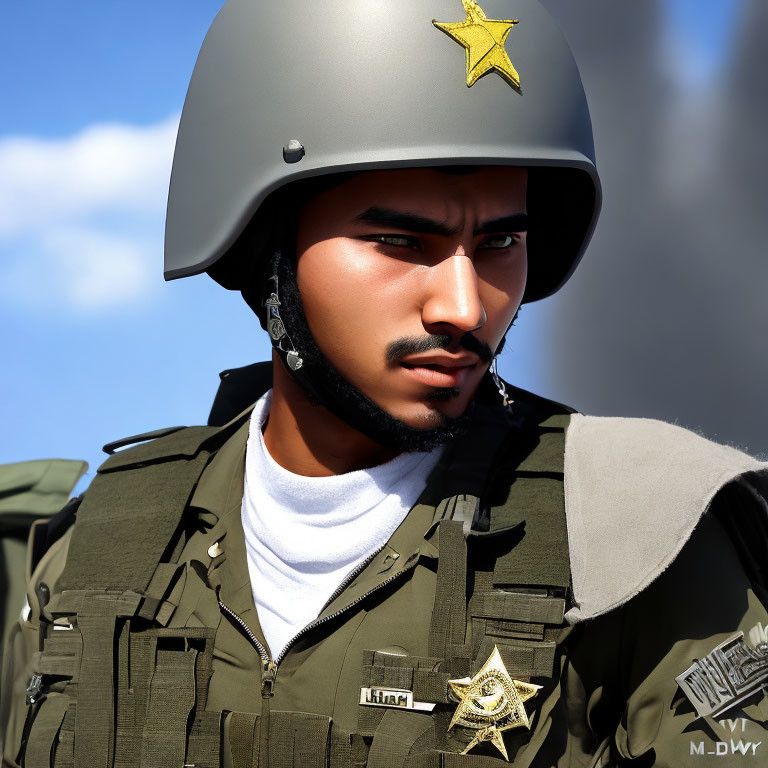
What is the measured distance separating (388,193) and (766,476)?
44.5 inches

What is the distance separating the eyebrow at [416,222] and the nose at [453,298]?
0.07 m

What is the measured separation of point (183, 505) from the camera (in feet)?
9.65

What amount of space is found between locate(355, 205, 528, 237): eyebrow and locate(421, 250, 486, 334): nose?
7 centimetres

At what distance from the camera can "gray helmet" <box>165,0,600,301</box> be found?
8.21 ft

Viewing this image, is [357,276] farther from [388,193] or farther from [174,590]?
[174,590]

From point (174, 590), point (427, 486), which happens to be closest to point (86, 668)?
point (174, 590)

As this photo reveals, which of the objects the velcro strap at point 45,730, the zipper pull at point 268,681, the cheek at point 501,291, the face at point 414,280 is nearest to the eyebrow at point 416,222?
the face at point 414,280

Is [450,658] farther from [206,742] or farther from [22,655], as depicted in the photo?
[22,655]

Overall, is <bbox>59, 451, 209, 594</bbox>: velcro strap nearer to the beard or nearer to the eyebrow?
the beard

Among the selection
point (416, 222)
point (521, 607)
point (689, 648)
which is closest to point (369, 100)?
point (416, 222)

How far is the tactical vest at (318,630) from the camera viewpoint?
239cm

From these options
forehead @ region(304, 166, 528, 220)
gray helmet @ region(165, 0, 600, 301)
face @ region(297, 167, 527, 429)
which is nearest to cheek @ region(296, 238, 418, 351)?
face @ region(297, 167, 527, 429)

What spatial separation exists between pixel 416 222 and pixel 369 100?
1.21 feet

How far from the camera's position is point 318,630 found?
2.53m
